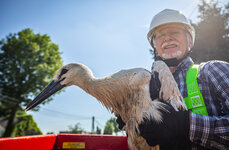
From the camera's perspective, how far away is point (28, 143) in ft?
8.29

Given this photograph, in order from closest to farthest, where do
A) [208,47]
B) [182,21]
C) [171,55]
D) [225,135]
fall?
[225,135] < [171,55] < [182,21] < [208,47]

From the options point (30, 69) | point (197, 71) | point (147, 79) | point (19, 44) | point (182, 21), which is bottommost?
point (147, 79)

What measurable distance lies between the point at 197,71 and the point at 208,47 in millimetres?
10987

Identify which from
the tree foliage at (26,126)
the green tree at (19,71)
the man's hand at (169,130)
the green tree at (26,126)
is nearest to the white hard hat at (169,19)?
the man's hand at (169,130)

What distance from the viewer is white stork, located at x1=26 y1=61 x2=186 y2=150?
1.38m

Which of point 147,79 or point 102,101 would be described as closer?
point 147,79

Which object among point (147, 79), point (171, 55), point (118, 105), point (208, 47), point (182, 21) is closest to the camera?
point (147, 79)

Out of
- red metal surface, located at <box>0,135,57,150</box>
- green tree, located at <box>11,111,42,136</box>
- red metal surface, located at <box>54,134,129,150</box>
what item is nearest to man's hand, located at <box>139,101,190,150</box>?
red metal surface, located at <box>0,135,57,150</box>

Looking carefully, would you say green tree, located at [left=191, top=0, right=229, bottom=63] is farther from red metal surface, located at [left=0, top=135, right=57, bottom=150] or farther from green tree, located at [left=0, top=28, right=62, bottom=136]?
green tree, located at [left=0, top=28, right=62, bottom=136]

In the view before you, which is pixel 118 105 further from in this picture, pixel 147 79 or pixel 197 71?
pixel 197 71

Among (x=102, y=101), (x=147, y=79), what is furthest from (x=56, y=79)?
(x=147, y=79)

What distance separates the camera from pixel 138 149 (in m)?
1.53

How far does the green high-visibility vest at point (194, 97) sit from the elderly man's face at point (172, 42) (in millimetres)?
445

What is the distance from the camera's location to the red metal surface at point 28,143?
6.87 feet
